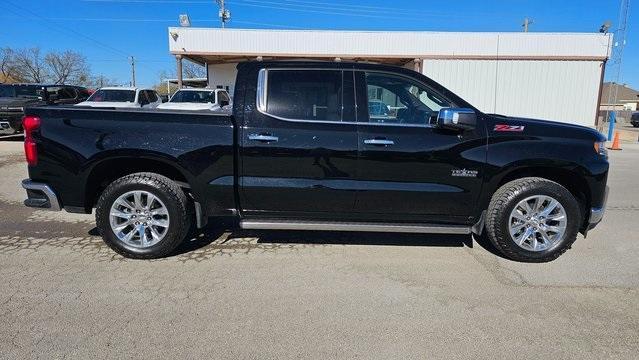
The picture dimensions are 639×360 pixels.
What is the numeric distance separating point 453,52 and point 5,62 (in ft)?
237

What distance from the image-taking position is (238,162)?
4105 mm

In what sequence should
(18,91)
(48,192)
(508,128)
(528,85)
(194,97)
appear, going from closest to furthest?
(508,128)
(48,192)
(18,91)
(194,97)
(528,85)

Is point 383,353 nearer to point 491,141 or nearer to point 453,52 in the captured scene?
point 491,141

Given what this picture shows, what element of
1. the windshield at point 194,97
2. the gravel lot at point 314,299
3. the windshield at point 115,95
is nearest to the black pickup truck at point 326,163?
the gravel lot at point 314,299

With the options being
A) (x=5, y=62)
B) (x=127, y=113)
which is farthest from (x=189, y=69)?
(x=127, y=113)

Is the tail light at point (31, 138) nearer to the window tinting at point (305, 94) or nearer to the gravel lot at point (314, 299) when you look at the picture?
the gravel lot at point (314, 299)

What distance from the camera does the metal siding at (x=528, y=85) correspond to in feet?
72.5

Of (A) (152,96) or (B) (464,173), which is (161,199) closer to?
(B) (464,173)

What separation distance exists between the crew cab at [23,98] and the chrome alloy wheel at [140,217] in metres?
11.2

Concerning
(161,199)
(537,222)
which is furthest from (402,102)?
(161,199)

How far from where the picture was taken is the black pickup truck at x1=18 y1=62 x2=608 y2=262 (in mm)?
4078

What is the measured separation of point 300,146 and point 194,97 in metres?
14.2

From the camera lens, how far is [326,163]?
13.4 feet

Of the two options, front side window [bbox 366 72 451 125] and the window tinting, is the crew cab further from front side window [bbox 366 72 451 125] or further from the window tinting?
front side window [bbox 366 72 451 125]
